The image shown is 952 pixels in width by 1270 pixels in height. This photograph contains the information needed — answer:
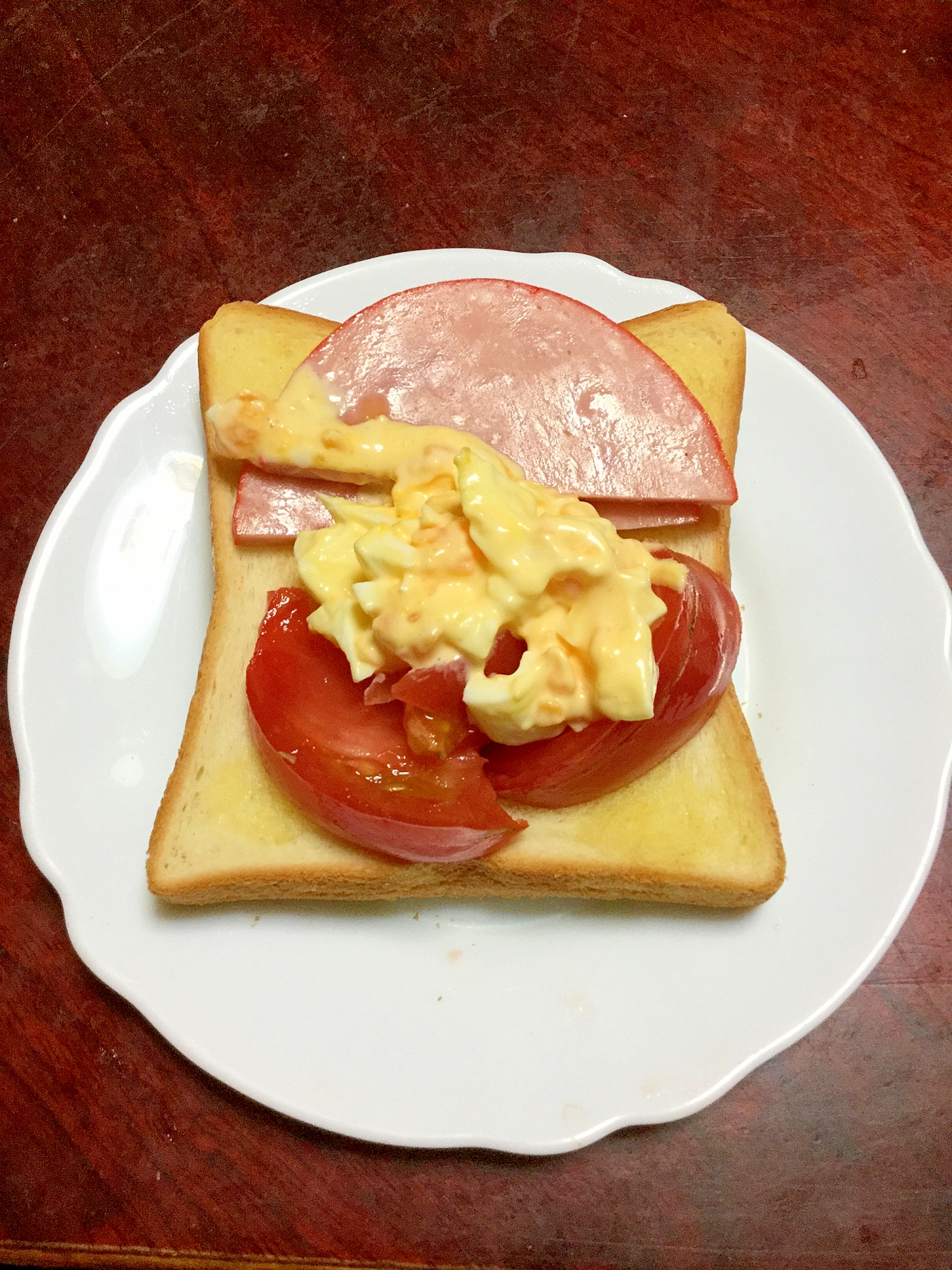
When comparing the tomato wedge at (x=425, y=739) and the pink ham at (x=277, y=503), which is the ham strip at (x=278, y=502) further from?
the tomato wedge at (x=425, y=739)

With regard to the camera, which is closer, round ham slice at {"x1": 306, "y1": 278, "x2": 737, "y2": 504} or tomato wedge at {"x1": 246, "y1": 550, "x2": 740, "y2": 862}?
tomato wedge at {"x1": 246, "y1": 550, "x2": 740, "y2": 862}

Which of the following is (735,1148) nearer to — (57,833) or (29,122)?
(57,833)

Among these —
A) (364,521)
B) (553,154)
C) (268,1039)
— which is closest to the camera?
(364,521)

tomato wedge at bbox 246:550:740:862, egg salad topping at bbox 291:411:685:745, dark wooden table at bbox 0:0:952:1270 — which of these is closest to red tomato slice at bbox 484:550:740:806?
tomato wedge at bbox 246:550:740:862

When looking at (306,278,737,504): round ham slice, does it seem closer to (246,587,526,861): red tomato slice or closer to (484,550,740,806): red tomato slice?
(484,550,740,806): red tomato slice

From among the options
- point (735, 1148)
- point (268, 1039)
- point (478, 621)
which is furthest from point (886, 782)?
point (268, 1039)
